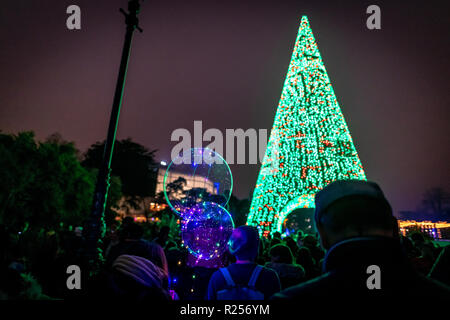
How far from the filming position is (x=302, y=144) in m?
18.2

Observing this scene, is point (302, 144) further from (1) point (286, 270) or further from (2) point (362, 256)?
(2) point (362, 256)

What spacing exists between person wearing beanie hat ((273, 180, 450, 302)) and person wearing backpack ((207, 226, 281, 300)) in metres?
1.45

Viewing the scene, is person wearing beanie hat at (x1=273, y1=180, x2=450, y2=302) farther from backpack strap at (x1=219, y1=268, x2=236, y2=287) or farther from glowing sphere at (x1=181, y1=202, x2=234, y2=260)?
glowing sphere at (x1=181, y1=202, x2=234, y2=260)

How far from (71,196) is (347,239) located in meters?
31.0

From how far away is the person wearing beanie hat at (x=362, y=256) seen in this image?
3.16 feet

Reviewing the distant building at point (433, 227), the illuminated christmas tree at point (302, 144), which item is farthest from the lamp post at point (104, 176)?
the illuminated christmas tree at point (302, 144)

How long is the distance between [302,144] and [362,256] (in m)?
17.9

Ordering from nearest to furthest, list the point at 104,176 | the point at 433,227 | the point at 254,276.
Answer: the point at 254,276 → the point at 104,176 → the point at 433,227

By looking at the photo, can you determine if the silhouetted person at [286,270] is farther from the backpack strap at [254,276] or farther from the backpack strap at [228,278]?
the backpack strap at [228,278]

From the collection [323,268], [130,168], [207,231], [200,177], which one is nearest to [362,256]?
[323,268]

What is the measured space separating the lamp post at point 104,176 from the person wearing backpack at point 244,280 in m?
3.52

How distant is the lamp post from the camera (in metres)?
5.05

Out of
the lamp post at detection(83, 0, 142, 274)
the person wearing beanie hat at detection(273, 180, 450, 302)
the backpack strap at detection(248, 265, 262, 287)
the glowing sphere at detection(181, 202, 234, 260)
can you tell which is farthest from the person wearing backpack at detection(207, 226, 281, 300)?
the lamp post at detection(83, 0, 142, 274)

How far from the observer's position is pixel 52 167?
81.5 ft
